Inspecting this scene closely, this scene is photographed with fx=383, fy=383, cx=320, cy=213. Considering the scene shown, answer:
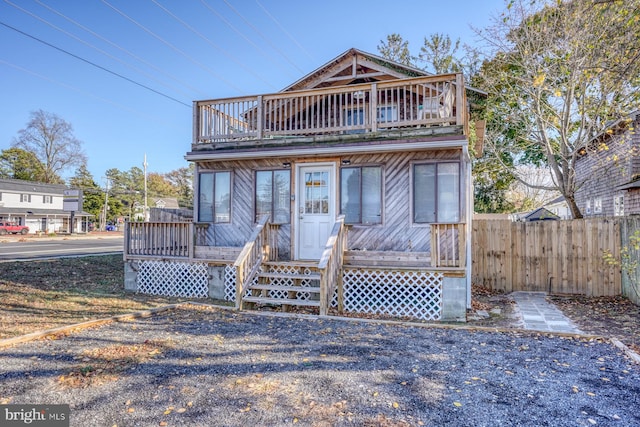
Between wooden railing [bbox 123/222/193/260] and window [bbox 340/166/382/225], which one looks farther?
wooden railing [bbox 123/222/193/260]

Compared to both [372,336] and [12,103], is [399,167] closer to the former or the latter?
[372,336]

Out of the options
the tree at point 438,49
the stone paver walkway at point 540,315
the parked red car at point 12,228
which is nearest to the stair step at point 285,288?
the stone paver walkway at point 540,315

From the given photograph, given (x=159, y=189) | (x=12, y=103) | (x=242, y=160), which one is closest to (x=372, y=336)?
(x=242, y=160)

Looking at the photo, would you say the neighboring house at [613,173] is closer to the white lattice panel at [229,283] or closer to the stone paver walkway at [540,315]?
the stone paver walkway at [540,315]

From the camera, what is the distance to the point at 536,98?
1125 centimetres

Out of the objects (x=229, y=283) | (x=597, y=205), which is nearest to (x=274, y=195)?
(x=229, y=283)

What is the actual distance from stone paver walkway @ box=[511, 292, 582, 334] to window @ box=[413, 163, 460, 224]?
7.43 feet

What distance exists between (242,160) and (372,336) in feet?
18.5

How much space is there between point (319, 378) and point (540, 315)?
534 centimetres

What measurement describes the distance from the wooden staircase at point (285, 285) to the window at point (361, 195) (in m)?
1.58

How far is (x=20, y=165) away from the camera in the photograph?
168 feet

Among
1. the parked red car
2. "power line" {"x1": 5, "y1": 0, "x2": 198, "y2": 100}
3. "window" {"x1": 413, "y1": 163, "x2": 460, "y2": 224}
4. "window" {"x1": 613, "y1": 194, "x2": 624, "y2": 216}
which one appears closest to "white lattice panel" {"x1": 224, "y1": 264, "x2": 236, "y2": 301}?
"window" {"x1": 413, "y1": 163, "x2": 460, "y2": 224}

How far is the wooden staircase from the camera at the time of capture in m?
7.25

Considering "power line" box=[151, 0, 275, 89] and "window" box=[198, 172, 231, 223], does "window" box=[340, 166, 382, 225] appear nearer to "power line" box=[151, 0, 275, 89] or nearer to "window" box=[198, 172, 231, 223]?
"window" box=[198, 172, 231, 223]
